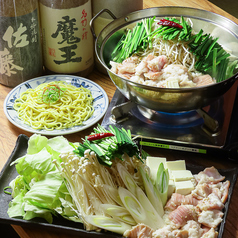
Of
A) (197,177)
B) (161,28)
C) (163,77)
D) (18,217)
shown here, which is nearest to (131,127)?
(163,77)

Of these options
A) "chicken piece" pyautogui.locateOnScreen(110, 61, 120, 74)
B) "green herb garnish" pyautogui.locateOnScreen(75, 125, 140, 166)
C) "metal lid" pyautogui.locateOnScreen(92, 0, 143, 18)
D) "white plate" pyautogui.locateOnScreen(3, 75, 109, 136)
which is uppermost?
"metal lid" pyautogui.locateOnScreen(92, 0, 143, 18)

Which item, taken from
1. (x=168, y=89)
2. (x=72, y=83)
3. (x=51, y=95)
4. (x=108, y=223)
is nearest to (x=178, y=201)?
(x=108, y=223)

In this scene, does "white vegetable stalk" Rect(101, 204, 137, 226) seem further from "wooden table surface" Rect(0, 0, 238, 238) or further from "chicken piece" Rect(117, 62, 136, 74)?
"chicken piece" Rect(117, 62, 136, 74)

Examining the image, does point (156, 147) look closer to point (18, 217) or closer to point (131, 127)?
point (131, 127)

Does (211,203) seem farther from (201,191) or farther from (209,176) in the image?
(209,176)

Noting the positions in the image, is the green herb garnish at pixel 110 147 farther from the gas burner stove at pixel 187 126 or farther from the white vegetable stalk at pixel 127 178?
the gas burner stove at pixel 187 126

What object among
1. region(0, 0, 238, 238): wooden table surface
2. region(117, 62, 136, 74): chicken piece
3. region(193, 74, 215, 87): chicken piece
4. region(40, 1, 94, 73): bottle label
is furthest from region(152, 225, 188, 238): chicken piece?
region(40, 1, 94, 73): bottle label
